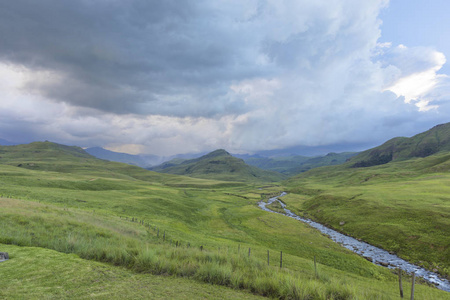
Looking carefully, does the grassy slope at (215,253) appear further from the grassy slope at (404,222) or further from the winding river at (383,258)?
the grassy slope at (404,222)

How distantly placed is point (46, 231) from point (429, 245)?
6895 centimetres

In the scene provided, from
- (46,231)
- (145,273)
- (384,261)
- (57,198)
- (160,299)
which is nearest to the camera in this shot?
→ (160,299)

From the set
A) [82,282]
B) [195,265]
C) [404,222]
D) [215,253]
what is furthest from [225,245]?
[404,222]

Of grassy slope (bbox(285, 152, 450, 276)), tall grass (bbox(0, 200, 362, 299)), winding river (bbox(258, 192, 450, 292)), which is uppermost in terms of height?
tall grass (bbox(0, 200, 362, 299))

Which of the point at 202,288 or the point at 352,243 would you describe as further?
the point at 352,243

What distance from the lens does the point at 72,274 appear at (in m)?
13.1

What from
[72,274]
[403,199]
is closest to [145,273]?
[72,274]

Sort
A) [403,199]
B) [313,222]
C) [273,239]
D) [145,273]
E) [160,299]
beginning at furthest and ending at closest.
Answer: [313,222] → [403,199] → [273,239] → [145,273] → [160,299]

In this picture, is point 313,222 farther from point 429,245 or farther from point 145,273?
point 145,273

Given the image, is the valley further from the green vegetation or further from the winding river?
the winding river

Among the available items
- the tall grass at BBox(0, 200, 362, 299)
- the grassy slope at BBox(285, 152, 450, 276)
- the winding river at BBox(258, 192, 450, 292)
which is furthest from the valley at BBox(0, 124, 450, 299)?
the winding river at BBox(258, 192, 450, 292)

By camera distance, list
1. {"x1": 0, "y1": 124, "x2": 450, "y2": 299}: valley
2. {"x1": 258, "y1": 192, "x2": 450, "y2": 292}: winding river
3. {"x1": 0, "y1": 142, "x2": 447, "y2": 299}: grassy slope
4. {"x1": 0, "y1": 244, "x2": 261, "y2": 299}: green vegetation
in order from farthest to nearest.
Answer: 1. {"x1": 258, "y1": 192, "x2": 450, "y2": 292}: winding river
2. {"x1": 0, "y1": 142, "x2": 447, "y2": 299}: grassy slope
3. {"x1": 0, "y1": 124, "x2": 450, "y2": 299}: valley
4. {"x1": 0, "y1": 244, "x2": 261, "y2": 299}: green vegetation

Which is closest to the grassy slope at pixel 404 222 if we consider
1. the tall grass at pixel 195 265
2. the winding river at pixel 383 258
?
the winding river at pixel 383 258

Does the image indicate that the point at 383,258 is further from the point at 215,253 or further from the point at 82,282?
the point at 82,282
